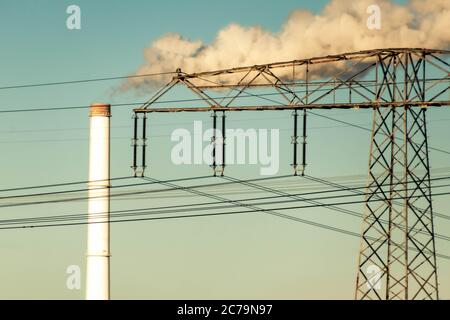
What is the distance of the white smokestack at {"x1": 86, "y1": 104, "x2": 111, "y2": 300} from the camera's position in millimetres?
82125

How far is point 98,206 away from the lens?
82000mm

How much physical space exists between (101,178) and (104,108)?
13.2 ft

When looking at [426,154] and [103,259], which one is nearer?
[426,154]

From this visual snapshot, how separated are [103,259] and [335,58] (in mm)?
23087

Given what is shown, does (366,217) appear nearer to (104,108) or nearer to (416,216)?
(416,216)

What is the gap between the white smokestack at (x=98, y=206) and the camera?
82.1m

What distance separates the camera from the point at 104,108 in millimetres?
82875

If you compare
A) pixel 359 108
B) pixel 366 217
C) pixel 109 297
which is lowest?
pixel 109 297
